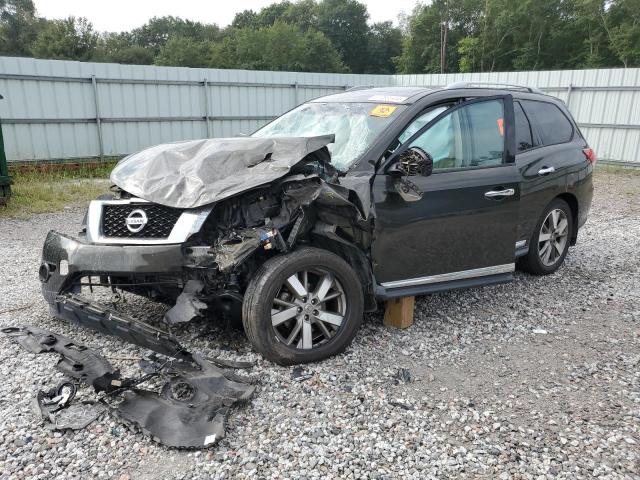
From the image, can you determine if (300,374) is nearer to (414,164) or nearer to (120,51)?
(414,164)

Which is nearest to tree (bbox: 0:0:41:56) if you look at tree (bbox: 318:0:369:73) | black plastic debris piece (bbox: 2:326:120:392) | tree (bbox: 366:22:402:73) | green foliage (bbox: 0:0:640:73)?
green foliage (bbox: 0:0:640:73)

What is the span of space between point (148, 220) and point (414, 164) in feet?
5.85

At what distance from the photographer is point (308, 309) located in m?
3.42

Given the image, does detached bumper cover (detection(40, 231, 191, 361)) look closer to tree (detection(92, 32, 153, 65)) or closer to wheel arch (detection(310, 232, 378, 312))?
wheel arch (detection(310, 232, 378, 312))

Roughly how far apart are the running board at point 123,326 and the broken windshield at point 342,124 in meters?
1.67

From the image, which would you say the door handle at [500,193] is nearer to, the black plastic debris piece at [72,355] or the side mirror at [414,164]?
the side mirror at [414,164]

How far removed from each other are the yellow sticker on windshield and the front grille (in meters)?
1.74

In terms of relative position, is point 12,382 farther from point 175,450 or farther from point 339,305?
point 339,305

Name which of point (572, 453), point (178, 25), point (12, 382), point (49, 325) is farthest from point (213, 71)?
point (178, 25)

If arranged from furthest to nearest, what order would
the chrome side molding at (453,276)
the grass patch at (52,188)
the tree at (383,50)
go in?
1. the tree at (383,50)
2. the grass patch at (52,188)
3. the chrome side molding at (453,276)

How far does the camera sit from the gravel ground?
256 centimetres

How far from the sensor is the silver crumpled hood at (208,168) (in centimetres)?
325

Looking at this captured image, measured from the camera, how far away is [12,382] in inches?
124

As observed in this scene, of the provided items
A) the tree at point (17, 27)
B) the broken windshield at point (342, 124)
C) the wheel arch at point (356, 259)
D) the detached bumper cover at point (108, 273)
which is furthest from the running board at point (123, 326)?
the tree at point (17, 27)
